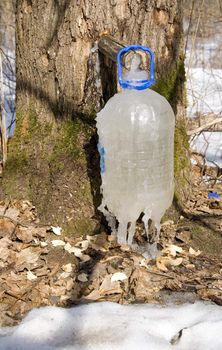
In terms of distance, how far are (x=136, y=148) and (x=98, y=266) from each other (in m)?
0.77

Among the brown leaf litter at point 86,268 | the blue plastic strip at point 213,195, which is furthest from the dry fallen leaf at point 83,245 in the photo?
the blue plastic strip at point 213,195

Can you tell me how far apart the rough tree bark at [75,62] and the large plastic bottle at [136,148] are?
14.7 inches

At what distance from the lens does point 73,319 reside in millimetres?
2355

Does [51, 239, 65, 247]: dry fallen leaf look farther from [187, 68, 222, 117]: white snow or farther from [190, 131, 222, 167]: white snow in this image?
[187, 68, 222, 117]: white snow

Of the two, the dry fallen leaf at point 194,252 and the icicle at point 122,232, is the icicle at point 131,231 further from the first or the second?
the dry fallen leaf at point 194,252

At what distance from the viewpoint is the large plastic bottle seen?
7.97 feet

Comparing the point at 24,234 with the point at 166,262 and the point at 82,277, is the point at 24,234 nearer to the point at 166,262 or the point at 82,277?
the point at 82,277

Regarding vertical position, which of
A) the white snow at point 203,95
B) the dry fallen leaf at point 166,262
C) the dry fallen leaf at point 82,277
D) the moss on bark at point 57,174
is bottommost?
the dry fallen leaf at point 82,277

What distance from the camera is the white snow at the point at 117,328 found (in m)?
2.19

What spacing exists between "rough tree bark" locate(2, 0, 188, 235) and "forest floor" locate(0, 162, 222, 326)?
19 cm

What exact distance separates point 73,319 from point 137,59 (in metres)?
1.39

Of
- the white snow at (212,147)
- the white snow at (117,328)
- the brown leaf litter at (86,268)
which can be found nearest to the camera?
the white snow at (117,328)

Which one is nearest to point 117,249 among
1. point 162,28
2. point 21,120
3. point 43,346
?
point 43,346

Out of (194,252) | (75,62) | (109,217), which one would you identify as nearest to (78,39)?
(75,62)
